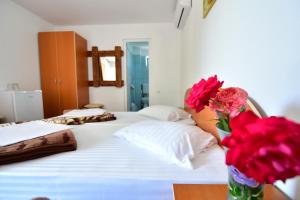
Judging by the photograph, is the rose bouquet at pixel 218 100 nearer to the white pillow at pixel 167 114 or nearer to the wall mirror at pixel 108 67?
the white pillow at pixel 167 114

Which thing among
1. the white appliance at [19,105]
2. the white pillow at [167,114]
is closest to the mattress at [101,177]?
the white pillow at [167,114]

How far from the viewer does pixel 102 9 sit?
2932mm

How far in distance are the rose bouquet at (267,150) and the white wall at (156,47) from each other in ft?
10.8

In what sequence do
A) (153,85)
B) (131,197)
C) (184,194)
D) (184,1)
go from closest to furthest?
(184,194)
(131,197)
(184,1)
(153,85)

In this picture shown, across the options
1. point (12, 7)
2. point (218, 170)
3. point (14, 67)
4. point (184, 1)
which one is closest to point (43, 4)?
point (12, 7)

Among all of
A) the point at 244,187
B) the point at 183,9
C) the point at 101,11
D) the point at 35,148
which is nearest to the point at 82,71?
the point at 101,11

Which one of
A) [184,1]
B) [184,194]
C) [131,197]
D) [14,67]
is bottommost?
[131,197]

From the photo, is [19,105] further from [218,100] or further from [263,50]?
[263,50]

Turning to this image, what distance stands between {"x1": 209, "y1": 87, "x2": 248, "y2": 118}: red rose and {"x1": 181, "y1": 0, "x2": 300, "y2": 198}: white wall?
16cm

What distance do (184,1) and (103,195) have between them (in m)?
2.38

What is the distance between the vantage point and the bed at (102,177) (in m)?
0.77

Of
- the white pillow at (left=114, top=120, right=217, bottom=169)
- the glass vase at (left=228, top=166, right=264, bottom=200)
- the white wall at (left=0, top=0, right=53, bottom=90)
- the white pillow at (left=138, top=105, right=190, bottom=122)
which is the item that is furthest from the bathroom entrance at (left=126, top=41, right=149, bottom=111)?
the glass vase at (left=228, top=166, right=264, bottom=200)

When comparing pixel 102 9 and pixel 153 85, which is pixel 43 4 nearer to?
pixel 102 9

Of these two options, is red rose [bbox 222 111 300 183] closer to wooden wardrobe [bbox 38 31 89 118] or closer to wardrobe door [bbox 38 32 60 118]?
wooden wardrobe [bbox 38 31 89 118]
